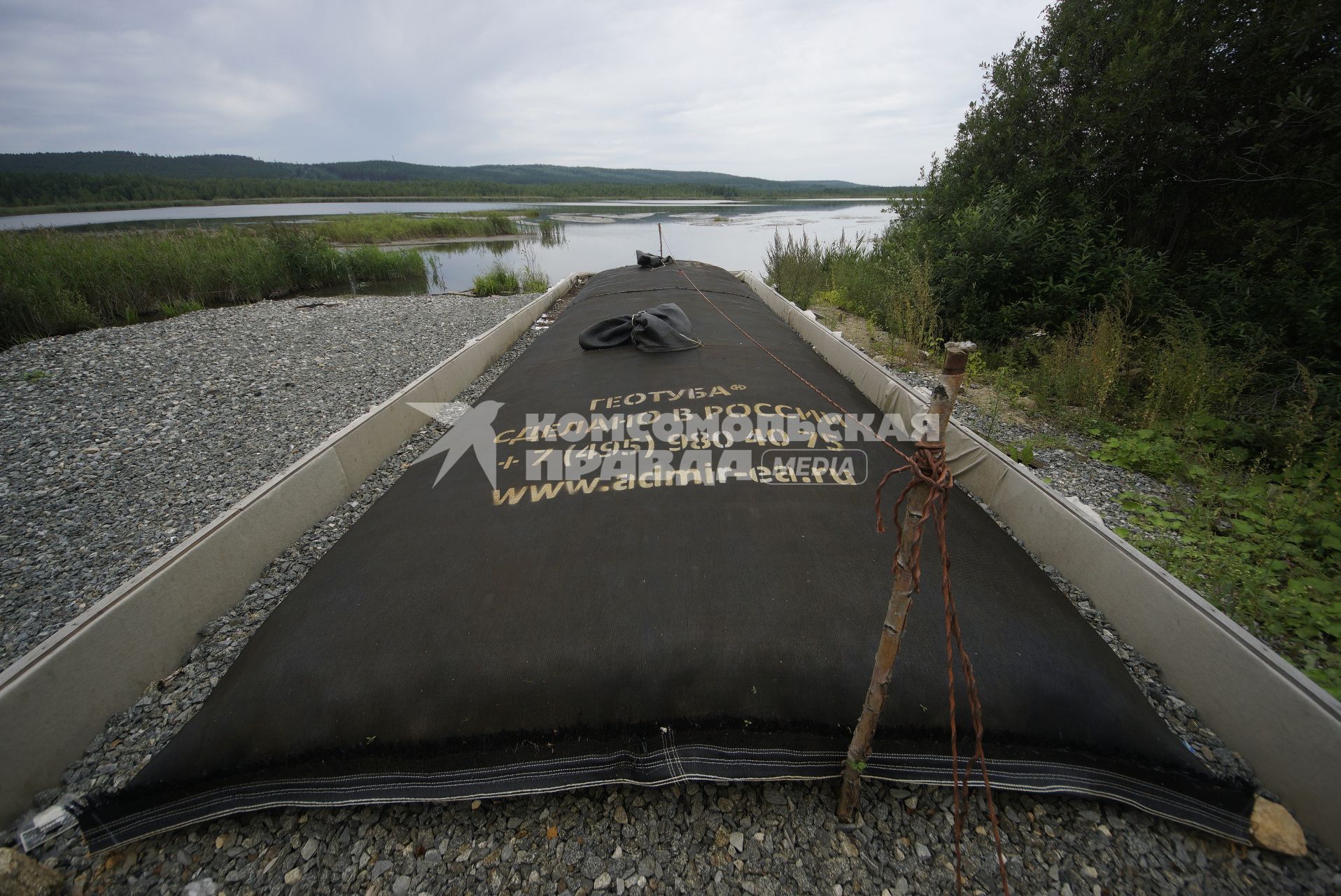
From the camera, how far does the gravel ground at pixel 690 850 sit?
1246 mm

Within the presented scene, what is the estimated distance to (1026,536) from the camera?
2371 mm

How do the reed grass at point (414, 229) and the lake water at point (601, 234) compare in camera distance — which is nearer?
the lake water at point (601, 234)

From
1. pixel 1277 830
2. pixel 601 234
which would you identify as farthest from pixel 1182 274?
pixel 601 234

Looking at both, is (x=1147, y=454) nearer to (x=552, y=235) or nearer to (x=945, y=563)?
(x=945, y=563)

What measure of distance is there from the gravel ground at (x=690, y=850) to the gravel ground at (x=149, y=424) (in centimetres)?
141

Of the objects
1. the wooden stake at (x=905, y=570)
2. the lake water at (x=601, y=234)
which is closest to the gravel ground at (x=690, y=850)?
the wooden stake at (x=905, y=570)

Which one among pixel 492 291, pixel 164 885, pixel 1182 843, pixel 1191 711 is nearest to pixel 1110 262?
pixel 1191 711

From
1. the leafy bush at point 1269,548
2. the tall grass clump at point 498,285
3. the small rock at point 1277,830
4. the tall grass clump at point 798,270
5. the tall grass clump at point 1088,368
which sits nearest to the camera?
the small rock at point 1277,830

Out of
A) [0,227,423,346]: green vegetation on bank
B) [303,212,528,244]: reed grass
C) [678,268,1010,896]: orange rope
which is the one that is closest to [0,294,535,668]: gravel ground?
[0,227,423,346]: green vegetation on bank

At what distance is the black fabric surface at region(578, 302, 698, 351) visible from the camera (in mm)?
3385

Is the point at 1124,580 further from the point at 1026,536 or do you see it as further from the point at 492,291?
the point at 492,291

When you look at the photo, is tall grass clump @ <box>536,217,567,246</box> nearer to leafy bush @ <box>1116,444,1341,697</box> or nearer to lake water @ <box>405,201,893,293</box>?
lake water @ <box>405,201,893,293</box>

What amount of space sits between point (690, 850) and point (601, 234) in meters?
23.6

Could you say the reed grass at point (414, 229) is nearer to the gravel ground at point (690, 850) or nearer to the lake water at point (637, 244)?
the lake water at point (637, 244)
